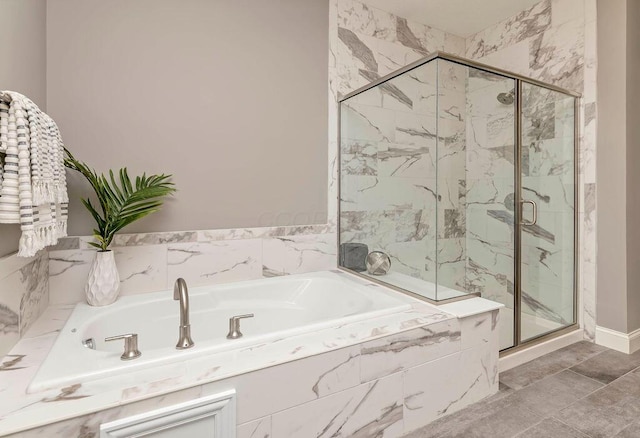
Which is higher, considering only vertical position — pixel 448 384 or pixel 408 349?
pixel 408 349

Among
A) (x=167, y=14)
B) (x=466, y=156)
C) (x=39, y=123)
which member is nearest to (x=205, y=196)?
(x=39, y=123)

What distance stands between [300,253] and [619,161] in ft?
7.16

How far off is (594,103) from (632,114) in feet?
0.72

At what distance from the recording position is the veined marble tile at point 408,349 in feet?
4.34

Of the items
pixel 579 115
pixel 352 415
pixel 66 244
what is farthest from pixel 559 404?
pixel 66 244

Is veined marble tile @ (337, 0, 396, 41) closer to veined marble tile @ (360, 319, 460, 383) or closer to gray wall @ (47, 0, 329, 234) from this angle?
gray wall @ (47, 0, 329, 234)

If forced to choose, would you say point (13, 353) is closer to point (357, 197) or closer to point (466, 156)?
point (357, 197)

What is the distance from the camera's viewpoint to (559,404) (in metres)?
Answer: 1.62

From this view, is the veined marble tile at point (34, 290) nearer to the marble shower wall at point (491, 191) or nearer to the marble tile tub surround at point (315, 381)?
the marble tile tub surround at point (315, 381)

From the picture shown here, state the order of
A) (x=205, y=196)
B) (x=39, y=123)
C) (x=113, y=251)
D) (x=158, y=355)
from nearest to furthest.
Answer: (x=158, y=355) < (x=39, y=123) < (x=113, y=251) < (x=205, y=196)

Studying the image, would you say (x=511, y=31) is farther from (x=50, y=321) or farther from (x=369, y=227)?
(x=50, y=321)

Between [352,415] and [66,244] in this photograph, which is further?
[66,244]

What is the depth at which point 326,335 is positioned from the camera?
1344 millimetres

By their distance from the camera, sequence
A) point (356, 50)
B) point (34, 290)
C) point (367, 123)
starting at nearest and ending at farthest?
point (34, 290), point (367, 123), point (356, 50)
